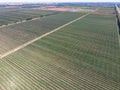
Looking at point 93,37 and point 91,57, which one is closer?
point 91,57

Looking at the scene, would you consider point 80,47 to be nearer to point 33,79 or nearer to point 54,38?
point 54,38

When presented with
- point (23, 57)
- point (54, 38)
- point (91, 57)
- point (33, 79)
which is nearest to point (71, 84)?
point (33, 79)

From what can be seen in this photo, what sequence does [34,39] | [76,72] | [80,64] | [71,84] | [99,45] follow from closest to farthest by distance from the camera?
[71,84], [76,72], [80,64], [99,45], [34,39]

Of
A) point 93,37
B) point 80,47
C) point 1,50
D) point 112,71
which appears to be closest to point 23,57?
point 1,50

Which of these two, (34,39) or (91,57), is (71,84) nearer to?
(91,57)

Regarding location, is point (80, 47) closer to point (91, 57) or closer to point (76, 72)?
point (91, 57)

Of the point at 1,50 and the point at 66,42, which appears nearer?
the point at 1,50

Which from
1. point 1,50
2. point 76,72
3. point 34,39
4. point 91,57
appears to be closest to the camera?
point 76,72

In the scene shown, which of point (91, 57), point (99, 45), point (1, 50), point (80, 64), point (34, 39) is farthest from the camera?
point (34, 39)

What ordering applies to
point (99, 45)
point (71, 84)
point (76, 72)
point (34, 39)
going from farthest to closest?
point (34, 39), point (99, 45), point (76, 72), point (71, 84)
